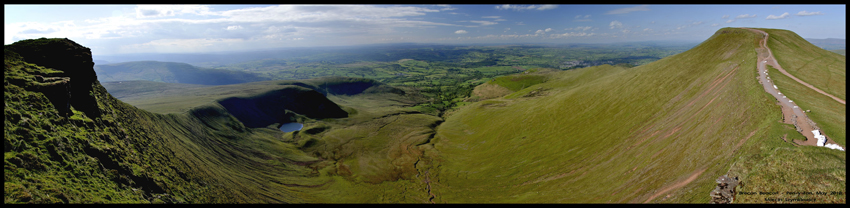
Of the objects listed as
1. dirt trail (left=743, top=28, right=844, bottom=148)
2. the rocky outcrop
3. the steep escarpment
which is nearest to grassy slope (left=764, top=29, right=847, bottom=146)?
dirt trail (left=743, top=28, right=844, bottom=148)

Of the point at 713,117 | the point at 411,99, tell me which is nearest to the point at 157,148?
the point at 713,117

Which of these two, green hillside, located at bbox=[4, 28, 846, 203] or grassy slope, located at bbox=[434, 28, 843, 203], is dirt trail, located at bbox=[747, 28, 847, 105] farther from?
grassy slope, located at bbox=[434, 28, 843, 203]

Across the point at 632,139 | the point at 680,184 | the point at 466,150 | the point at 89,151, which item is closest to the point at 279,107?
the point at 466,150

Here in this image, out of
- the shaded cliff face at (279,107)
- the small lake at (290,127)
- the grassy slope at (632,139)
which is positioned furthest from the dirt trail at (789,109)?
the small lake at (290,127)

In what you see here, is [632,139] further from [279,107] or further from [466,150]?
[279,107]

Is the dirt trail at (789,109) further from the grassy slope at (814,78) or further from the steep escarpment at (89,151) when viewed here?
the steep escarpment at (89,151)
